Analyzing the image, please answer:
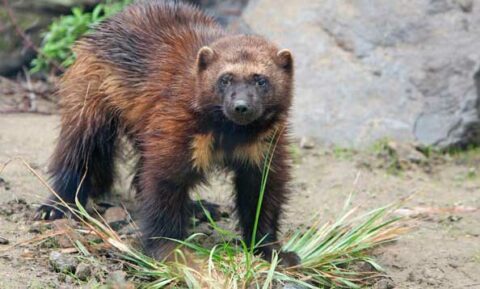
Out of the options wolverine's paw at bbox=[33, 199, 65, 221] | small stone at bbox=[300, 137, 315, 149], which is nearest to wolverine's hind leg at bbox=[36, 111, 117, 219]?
wolverine's paw at bbox=[33, 199, 65, 221]

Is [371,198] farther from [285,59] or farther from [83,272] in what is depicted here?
[83,272]

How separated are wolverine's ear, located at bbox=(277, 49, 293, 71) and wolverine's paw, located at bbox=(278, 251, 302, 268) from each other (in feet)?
3.74

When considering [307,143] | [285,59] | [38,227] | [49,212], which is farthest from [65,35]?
[285,59]

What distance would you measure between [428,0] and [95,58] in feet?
12.3

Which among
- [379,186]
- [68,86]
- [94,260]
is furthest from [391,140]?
[94,260]

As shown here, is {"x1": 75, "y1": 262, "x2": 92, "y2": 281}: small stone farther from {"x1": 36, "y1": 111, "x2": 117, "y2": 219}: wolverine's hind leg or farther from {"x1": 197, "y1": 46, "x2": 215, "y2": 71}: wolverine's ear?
{"x1": 197, "y1": 46, "x2": 215, "y2": 71}: wolverine's ear

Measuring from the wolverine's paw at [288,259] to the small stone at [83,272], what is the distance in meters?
1.17

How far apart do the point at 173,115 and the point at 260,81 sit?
0.57 metres

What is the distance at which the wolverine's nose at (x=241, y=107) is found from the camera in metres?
5.27

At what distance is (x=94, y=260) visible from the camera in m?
5.50

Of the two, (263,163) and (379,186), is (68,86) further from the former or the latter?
(379,186)

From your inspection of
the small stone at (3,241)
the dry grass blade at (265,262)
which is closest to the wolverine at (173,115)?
the dry grass blade at (265,262)

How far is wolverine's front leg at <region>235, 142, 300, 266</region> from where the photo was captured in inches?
230

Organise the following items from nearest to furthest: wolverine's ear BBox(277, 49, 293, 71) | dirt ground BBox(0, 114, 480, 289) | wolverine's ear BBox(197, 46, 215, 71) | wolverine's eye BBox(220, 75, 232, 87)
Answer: wolverine's eye BBox(220, 75, 232, 87)
wolverine's ear BBox(197, 46, 215, 71)
wolverine's ear BBox(277, 49, 293, 71)
dirt ground BBox(0, 114, 480, 289)
